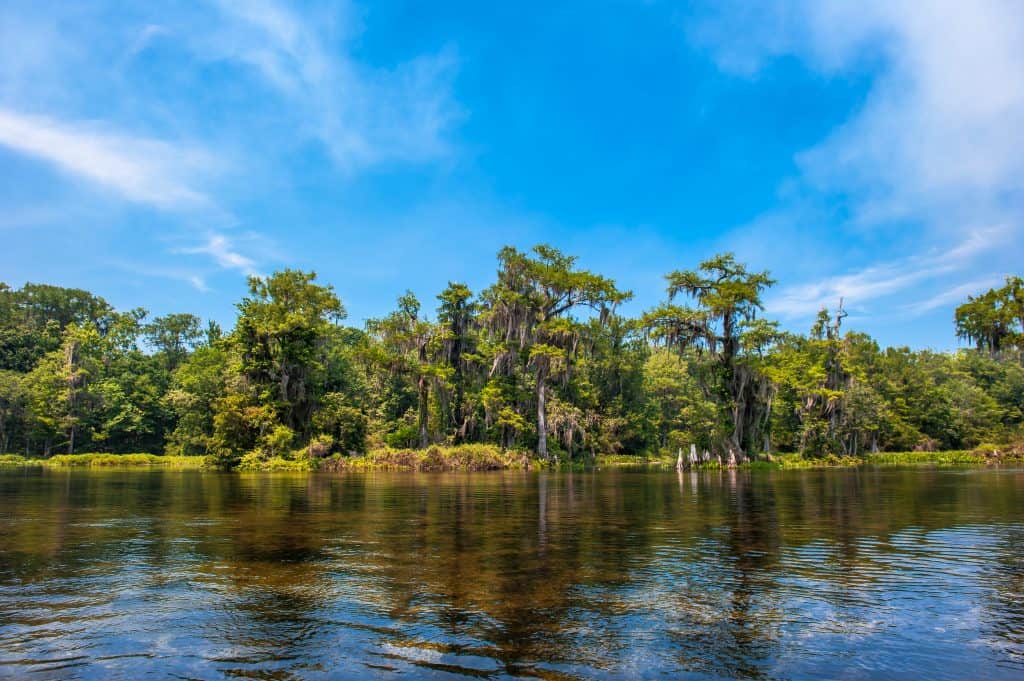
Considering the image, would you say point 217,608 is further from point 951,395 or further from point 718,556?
point 951,395

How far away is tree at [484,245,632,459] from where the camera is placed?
167ft

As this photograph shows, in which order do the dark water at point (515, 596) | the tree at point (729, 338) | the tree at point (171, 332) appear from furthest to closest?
the tree at point (171, 332) → the tree at point (729, 338) → the dark water at point (515, 596)

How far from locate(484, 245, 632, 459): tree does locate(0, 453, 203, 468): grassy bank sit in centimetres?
2991

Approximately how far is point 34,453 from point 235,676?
262ft

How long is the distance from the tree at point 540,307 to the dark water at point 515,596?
35.1 meters

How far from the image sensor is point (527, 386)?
56188 millimetres

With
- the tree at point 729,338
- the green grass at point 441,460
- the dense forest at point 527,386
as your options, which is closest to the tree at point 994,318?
the dense forest at point 527,386

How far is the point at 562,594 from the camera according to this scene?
777cm

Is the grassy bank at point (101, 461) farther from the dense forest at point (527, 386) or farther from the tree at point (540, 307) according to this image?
the tree at point (540, 307)

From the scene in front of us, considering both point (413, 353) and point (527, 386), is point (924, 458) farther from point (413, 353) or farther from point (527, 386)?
point (413, 353)

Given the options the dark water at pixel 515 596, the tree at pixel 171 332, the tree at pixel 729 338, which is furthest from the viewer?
the tree at pixel 171 332

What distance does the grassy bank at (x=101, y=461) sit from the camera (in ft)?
186

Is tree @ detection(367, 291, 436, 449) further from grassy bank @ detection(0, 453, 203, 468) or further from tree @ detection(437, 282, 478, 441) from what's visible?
grassy bank @ detection(0, 453, 203, 468)

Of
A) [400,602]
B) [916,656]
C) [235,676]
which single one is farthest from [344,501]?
[916,656]
